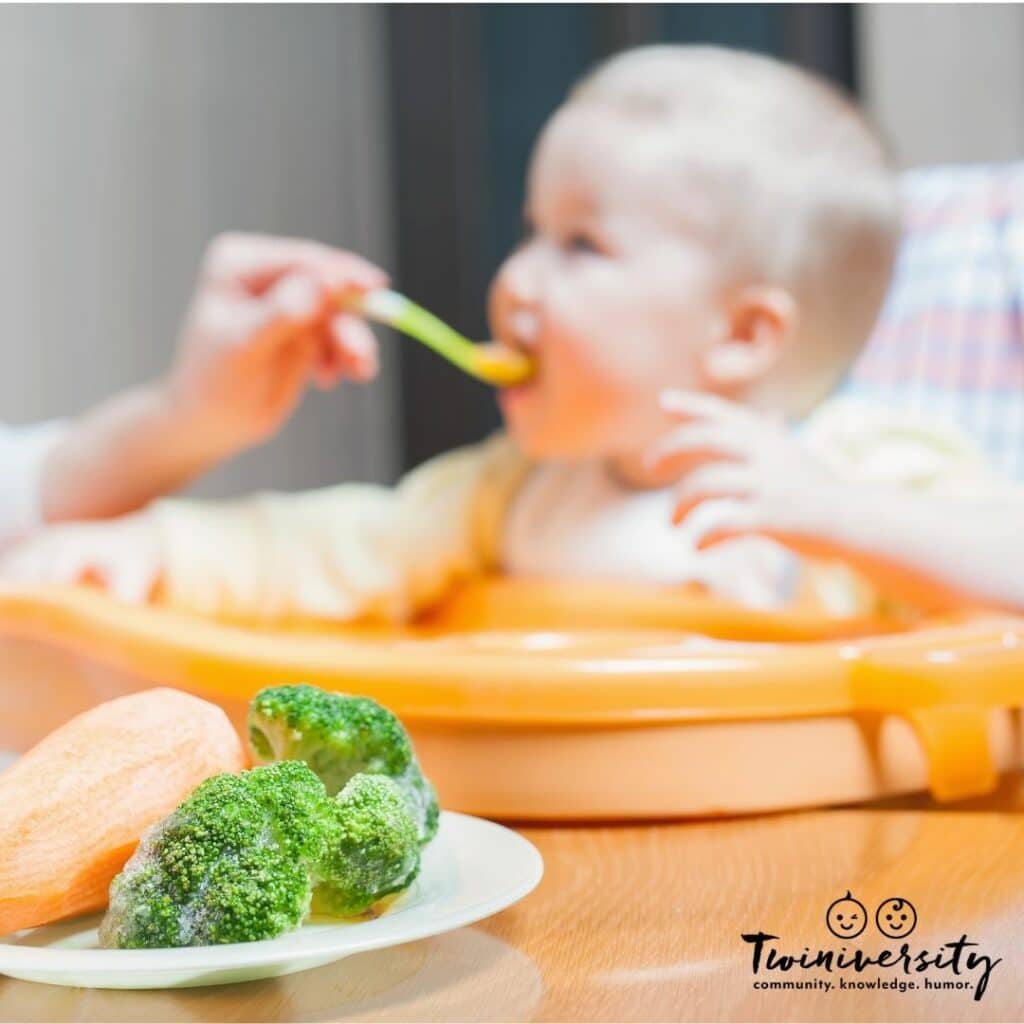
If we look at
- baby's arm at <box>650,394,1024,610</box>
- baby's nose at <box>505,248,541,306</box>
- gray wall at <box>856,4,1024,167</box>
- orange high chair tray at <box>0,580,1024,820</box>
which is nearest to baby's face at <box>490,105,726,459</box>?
baby's nose at <box>505,248,541,306</box>

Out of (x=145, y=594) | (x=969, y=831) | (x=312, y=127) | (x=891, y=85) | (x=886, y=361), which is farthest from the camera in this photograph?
(x=312, y=127)

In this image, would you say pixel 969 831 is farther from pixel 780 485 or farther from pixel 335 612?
pixel 335 612

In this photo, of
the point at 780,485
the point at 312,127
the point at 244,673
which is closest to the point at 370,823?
the point at 244,673

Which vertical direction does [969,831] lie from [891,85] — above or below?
below

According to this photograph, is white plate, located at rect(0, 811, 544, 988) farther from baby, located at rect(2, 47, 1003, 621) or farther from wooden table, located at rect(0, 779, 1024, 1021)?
baby, located at rect(2, 47, 1003, 621)

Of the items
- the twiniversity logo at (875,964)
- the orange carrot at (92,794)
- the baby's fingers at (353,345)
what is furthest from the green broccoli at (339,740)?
the baby's fingers at (353,345)

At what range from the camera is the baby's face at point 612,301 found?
104 cm

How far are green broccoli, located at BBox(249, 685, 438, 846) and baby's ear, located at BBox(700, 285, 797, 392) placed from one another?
0.64m

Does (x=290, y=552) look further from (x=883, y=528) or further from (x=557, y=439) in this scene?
(x=883, y=528)

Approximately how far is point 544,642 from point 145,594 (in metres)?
0.39

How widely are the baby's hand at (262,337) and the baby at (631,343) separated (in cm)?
9

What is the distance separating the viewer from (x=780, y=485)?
2.69 feet

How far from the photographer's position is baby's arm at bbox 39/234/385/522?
112 centimetres

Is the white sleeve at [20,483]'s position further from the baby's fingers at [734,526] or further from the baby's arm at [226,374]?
the baby's fingers at [734,526]
